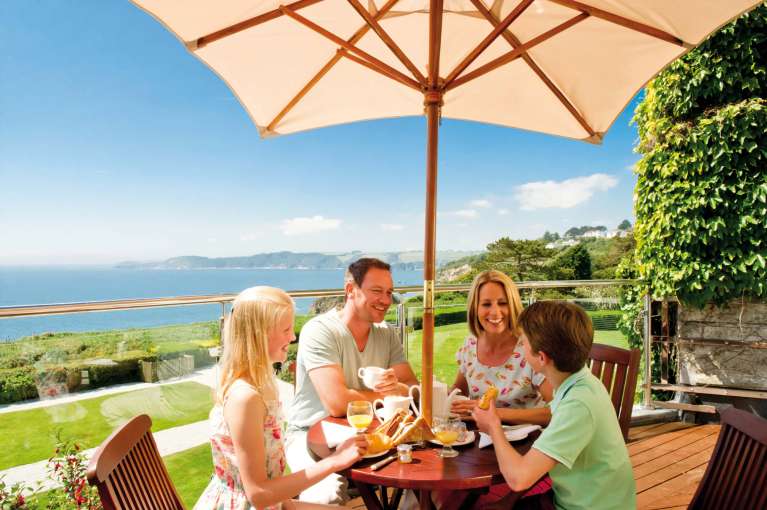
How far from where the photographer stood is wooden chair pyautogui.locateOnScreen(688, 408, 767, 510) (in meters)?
1.41

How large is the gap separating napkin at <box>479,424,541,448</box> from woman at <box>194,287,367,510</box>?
19.5 inches

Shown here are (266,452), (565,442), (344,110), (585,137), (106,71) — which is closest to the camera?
(565,442)

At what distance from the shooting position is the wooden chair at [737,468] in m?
1.41

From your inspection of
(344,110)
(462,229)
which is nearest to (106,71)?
(462,229)

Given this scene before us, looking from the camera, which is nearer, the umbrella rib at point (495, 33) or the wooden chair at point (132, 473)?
the wooden chair at point (132, 473)

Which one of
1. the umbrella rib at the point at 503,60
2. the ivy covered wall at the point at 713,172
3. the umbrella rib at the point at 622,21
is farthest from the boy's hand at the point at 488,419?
the ivy covered wall at the point at 713,172

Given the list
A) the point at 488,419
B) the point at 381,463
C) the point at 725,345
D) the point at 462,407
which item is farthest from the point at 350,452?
the point at 725,345

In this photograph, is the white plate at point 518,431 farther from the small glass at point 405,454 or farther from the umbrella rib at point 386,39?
the umbrella rib at point 386,39

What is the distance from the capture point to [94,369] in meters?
2.77

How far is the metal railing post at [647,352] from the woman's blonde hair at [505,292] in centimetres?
296

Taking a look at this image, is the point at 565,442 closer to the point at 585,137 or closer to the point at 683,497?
the point at 585,137

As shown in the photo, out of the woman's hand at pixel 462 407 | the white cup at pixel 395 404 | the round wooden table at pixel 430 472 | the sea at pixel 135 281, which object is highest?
the white cup at pixel 395 404

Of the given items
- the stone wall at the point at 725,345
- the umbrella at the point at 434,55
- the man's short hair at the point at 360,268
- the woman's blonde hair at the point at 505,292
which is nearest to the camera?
the umbrella at the point at 434,55

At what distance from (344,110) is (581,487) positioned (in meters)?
2.46
